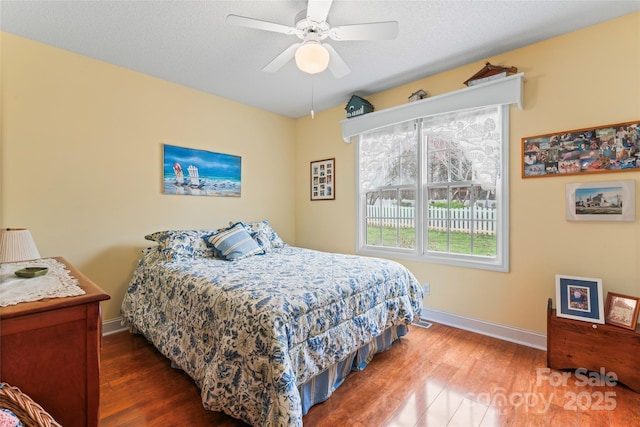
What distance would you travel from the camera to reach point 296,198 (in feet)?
14.4

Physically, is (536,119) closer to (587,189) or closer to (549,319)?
(587,189)

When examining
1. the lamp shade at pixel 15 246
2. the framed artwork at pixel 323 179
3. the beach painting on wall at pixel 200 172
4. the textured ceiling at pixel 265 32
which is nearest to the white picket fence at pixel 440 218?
the framed artwork at pixel 323 179

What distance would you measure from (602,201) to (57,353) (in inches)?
129

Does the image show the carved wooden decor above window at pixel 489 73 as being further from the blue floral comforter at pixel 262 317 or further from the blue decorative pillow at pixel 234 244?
the blue decorative pillow at pixel 234 244

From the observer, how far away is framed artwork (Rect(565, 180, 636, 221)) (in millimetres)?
2022

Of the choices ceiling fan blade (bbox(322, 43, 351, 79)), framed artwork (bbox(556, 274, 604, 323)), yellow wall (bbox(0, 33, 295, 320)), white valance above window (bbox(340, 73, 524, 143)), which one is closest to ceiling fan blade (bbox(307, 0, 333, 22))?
ceiling fan blade (bbox(322, 43, 351, 79))

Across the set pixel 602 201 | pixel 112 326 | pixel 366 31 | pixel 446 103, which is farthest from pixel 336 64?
pixel 112 326

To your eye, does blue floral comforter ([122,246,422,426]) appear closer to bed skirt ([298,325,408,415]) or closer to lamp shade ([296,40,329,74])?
bed skirt ([298,325,408,415])

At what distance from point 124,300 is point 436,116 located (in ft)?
11.5

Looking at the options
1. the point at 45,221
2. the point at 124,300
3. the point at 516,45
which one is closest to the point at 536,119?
the point at 516,45

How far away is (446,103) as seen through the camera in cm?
280

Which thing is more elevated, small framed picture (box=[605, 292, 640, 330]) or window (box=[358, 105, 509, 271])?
window (box=[358, 105, 509, 271])

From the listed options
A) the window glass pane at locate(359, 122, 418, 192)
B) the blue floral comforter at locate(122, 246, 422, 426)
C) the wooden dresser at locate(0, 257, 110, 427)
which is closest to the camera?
the wooden dresser at locate(0, 257, 110, 427)

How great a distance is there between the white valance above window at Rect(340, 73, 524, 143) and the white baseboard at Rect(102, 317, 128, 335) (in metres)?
3.13
